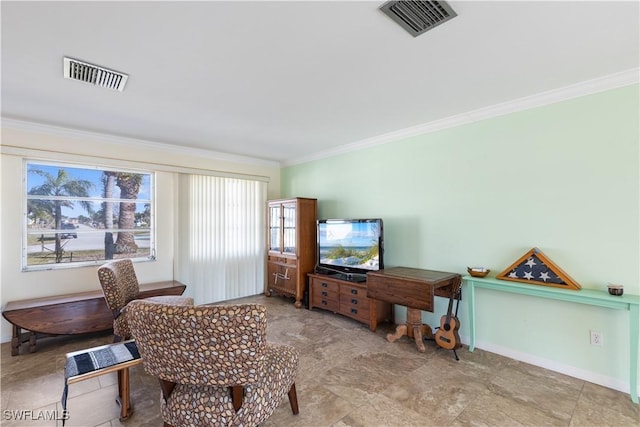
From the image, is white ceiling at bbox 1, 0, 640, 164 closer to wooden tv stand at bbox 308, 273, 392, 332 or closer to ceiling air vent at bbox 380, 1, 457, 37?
ceiling air vent at bbox 380, 1, 457, 37

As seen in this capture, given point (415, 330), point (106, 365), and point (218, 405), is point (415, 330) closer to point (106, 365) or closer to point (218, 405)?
point (218, 405)

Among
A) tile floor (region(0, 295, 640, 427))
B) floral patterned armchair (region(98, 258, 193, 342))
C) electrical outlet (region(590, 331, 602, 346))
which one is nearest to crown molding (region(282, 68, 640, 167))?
electrical outlet (region(590, 331, 602, 346))

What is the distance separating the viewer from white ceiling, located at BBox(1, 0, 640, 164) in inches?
62.2

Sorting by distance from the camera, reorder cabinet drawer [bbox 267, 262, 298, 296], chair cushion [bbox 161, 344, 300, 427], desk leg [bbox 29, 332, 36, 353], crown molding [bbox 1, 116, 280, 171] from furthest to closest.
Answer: cabinet drawer [bbox 267, 262, 298, 296]
crown molding [bbox 1, 116, 280, 171]
desk leg [bbox 29, 332, 36, 353]
chair cushion [bbox 161, 344, 300, 427]

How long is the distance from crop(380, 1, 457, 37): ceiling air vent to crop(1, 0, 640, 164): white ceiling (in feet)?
0.20

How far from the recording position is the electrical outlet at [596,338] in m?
2.36

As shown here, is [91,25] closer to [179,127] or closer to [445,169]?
[179,127]

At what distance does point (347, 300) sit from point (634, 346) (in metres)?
2.51

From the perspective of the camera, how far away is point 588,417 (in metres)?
1.95

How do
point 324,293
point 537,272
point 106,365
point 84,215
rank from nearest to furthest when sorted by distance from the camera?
point 106,365 → point 537,272 → point 84,215 → point 324,293

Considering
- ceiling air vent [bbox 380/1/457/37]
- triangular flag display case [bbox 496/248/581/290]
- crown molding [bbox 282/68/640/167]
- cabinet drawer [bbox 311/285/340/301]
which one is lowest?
cabinet drawer [bbox 311/285/340/301]

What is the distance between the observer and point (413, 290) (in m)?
2.88

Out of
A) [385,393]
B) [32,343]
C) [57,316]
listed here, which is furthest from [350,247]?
[32,343]

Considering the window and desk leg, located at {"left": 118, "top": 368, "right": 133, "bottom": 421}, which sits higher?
the window
